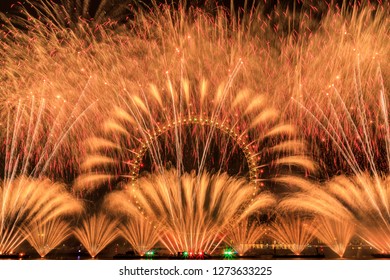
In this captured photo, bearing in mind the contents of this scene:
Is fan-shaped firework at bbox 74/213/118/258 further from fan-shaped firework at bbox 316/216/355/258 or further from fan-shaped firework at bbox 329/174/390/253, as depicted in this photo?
fan-shaped firework at bbox 329/174/390/253

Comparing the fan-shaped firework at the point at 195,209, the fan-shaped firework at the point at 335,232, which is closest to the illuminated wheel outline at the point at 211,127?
the fan-shaped firework at the point at 195,209

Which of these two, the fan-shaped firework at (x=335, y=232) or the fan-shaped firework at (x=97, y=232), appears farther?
the fan-shaped firework at (x=97, y=232)

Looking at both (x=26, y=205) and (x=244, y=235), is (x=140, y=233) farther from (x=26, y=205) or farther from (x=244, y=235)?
(x=26, y=205)

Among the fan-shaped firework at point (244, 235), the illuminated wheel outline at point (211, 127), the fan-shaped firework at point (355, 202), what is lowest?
the fan-shaped firework at point (244, 235)

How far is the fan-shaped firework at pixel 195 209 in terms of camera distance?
26438mm

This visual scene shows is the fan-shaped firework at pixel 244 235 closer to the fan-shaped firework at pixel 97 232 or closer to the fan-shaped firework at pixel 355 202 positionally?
the fan-shaped firework at pixel 355 202

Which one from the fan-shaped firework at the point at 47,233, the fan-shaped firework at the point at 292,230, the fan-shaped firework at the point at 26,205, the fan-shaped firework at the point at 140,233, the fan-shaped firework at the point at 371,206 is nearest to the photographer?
the fan-shaped firework at the point at 371,206

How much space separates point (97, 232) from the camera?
97.1 feet

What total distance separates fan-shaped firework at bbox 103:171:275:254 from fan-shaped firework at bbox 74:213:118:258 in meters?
Answer: 2.52

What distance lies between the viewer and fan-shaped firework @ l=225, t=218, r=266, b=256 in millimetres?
27083

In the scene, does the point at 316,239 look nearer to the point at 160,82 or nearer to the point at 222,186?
the point at 222,186

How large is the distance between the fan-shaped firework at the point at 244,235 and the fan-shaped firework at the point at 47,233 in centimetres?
812

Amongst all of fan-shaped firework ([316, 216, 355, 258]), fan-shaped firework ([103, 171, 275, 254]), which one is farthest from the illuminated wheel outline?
fan-shaped firework ([316, 216, 355, 258])

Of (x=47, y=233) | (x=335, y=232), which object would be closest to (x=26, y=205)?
(x=47, y=233)
